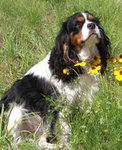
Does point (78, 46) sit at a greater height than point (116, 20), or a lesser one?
greater

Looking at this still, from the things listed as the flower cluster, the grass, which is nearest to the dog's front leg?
the grass

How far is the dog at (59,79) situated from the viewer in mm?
4273

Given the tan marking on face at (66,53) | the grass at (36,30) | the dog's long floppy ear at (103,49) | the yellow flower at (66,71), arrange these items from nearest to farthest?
the yellow flower at (66,71) < the tan marking on face at (66,53) < the dog's long floppy ear at (103,49) < the grass at (36,30)

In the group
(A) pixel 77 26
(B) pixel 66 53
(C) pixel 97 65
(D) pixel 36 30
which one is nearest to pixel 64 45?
(B) pixel 66 53

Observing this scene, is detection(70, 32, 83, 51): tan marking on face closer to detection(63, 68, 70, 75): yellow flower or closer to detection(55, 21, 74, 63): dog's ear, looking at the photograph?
detection(55, 21, 74, 63): dog's ear

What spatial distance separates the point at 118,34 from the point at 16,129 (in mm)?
2227

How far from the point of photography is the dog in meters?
4.27

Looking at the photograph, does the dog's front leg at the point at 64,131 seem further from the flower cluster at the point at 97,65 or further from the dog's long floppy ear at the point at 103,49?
the dog's long floppy ear at the point at 103,49

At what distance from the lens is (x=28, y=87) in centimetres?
450

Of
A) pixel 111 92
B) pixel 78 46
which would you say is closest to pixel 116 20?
pixel 78 46

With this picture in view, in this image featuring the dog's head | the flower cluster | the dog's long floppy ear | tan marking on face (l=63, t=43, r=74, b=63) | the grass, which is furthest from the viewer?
the grass

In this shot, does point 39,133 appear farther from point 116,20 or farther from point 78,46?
point 116,20

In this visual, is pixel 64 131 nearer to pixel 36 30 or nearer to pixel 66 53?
pixel 66 53

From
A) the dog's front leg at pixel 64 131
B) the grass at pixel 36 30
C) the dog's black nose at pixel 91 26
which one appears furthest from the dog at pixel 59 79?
the dog's front leg at pixel 64 131
